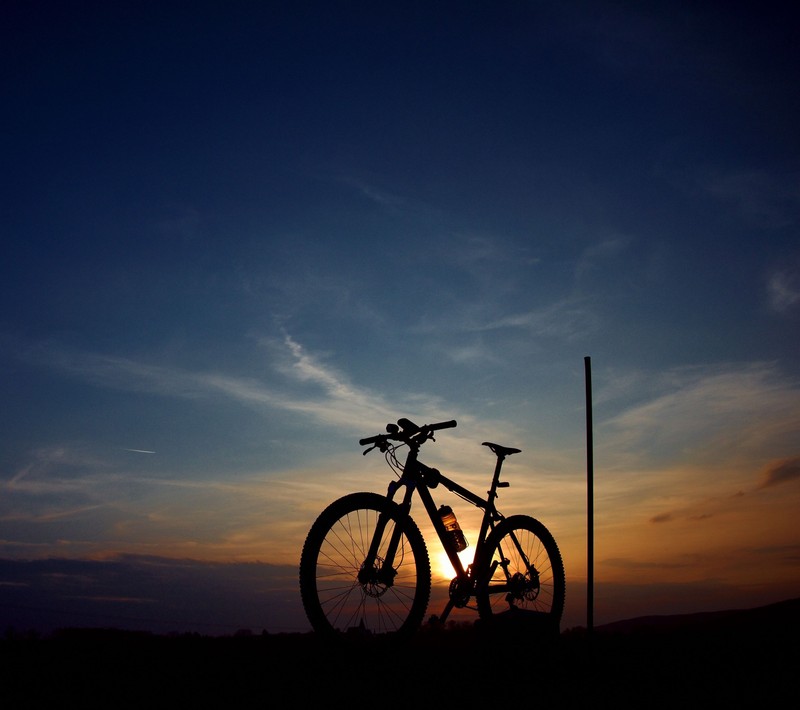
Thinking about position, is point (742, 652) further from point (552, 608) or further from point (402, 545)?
point (402, 545)

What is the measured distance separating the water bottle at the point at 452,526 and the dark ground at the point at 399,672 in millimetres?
1060

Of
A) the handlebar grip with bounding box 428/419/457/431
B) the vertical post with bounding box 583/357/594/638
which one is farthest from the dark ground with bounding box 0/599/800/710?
the handlebar grip with bounding box 428/419/457/431

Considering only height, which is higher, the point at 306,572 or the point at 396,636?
the point at 306,572

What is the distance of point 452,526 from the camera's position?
324 inches

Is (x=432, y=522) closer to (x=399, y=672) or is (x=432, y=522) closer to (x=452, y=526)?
(x=452, y=526)

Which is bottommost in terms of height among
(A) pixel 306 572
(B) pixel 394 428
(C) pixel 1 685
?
(C) pixel 1 685

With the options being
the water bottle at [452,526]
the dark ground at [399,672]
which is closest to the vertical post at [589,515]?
the dark ground at [399,672]

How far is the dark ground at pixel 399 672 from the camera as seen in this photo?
5152 mm

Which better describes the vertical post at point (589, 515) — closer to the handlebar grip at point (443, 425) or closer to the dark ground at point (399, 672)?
the dark ground at point (399, 672)

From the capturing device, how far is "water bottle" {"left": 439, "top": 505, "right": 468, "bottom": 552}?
819cm

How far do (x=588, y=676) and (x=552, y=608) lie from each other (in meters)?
3.94

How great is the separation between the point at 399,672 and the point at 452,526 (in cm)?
227

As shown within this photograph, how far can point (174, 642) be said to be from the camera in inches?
340

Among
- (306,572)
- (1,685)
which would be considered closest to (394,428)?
(306,572)
